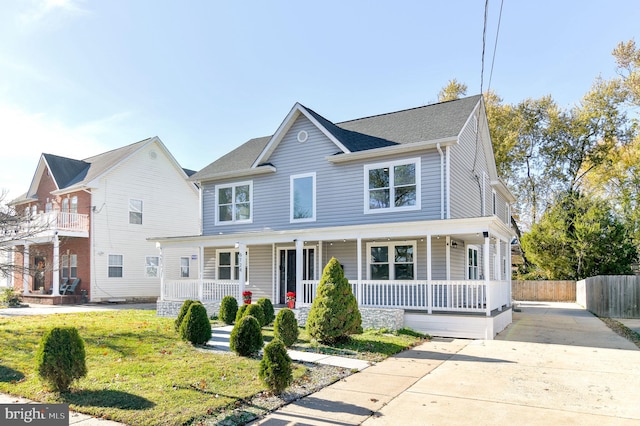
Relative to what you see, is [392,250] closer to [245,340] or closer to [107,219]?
[245,340]

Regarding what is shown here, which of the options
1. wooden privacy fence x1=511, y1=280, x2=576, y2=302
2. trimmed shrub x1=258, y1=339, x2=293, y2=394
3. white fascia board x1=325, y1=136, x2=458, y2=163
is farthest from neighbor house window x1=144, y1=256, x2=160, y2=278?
wooden privacy fence x1=511, y1=280, x2=576, y2=302

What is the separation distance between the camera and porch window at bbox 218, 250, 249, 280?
61.1 feet

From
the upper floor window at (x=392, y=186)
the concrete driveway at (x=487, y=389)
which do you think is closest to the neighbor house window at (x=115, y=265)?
the upper floor window at (x=392, y=186)

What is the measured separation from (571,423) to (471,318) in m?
6.62

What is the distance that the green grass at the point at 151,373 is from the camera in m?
5.74

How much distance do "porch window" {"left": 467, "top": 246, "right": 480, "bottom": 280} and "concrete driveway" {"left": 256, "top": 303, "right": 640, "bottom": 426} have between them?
253 inches

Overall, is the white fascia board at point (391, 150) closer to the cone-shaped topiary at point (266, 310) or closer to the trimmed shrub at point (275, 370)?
the cone-shaped topiary at point (266, 310)

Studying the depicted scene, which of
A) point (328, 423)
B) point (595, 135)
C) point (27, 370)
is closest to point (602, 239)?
point (595, 135)

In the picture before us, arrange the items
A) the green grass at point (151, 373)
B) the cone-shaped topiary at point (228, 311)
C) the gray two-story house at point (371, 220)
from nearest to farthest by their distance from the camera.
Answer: the green grass at point (151, 373), the gray two-story house at point (371, 220), the cone-shaped topiary at point (228, 311)

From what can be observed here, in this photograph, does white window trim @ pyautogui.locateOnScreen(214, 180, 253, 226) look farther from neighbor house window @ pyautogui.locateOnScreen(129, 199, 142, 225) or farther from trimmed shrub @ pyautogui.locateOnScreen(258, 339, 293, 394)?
trimmed shrub @ pyautogui.locateOnScreen(258, 339, 293, 394)

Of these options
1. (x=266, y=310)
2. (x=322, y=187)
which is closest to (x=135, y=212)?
(x=322, y=187)

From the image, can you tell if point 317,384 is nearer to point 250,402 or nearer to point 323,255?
point 250,402

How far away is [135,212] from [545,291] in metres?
24.6

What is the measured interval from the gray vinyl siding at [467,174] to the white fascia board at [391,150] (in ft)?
2.87
